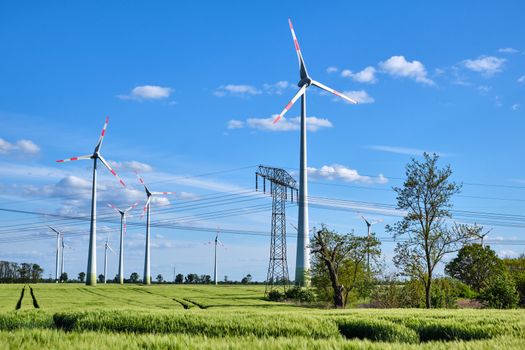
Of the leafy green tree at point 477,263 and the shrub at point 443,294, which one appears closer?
the shrub at point 443,294

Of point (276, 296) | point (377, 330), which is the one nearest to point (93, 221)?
point (276, 296)

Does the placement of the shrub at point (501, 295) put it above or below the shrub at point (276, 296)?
above

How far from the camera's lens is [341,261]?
68.6m

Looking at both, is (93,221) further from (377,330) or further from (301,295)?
(377,330)

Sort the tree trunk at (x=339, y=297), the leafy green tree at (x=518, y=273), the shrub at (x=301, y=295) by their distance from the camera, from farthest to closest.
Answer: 1. the shrub at (x=301, y=295)
2. the leafy green tree at (x=518, y=273)
3. the tree trunk at (x=339, y=297)

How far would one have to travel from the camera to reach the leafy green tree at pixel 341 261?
66.0m

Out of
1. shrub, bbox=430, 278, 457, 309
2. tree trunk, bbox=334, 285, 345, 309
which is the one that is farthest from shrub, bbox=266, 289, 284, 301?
shrub, bbox=430, 278, 457, 309

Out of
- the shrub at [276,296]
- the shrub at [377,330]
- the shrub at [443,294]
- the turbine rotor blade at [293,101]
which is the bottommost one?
the shrub at [276,296]

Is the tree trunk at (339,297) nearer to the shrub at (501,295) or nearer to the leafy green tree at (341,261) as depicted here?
the leafy green tree at (341,261)

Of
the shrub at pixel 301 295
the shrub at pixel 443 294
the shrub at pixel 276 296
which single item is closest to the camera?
the shrub at pixel 443 294

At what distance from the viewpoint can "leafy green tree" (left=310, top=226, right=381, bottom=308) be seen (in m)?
66.0

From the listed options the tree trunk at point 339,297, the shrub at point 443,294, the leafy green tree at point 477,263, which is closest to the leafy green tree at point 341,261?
the tree trunk at point 339,297

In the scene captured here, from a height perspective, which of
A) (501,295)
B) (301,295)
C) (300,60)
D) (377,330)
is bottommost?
(301,295)

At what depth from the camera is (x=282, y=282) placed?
87.6 metres
